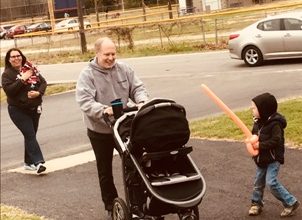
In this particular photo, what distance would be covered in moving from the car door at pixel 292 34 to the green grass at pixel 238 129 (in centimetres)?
89

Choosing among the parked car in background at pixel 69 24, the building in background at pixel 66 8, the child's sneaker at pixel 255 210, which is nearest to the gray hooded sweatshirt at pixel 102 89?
the child's sneaker at pixel 255 210

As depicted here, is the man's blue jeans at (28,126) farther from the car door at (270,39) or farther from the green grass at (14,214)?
the car door at (270,39)

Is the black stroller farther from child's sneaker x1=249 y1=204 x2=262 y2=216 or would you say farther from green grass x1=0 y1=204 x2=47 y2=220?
green grass x1=0 y1=204 x2=47 y2=220

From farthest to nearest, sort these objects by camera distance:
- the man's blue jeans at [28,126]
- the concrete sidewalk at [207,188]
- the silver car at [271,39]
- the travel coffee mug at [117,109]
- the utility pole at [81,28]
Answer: the silver car at [271,39] < the man's blue jeans at [28,126] < the utility pole at [81,28] < the concrete sidewalk at [207,188] < the travel coffee mug at [117,109]

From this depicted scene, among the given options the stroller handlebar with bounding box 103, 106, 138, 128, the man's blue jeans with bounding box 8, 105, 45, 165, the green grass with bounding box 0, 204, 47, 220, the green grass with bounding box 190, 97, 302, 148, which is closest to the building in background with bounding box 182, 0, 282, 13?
the stroller handlebar with bounding box 103, 106, 138, 128

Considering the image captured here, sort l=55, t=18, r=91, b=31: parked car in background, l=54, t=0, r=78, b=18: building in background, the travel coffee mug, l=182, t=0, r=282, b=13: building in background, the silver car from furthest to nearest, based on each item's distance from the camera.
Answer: l=55, t=18, r=91, b=31: parked car in background < the silver car < l=54, t=0, r=78, b=18: building in background < l=182, t=0, r=282, b=13: building in background < the travel coffee mug

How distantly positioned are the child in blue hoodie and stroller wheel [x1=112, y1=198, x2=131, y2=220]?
104cm

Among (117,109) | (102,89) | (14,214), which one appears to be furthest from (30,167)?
(117,109)

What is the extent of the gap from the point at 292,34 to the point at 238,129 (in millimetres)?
1426

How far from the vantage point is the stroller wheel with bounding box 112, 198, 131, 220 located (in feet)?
14.8

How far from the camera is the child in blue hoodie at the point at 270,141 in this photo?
14.3 ft

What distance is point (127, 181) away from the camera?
4.38 meters

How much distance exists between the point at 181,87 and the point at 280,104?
4.83 m

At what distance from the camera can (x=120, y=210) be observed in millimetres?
4621
